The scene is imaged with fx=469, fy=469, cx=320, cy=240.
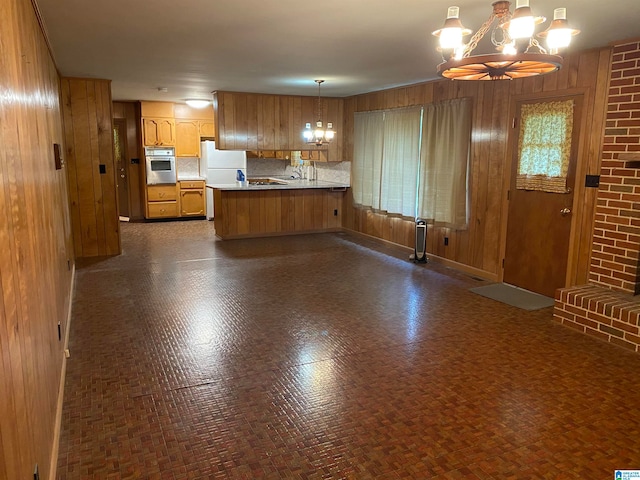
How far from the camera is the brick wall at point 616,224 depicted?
3.89 metres

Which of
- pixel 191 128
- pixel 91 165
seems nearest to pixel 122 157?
pixel 191 128

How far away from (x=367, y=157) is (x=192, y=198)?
4136 millimetres

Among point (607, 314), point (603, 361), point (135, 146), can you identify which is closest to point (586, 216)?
point (607, 314)

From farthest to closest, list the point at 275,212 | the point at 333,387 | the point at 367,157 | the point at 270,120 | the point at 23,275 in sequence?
the point at 275,212 → the point at 270,120 → the point at 367,157 → the point at 333,387 → the point at 23,275

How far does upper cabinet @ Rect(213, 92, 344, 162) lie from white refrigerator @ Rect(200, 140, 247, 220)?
1.68 meters

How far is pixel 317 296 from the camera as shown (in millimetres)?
4930

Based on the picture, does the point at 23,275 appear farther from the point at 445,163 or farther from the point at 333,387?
the point at 445,163

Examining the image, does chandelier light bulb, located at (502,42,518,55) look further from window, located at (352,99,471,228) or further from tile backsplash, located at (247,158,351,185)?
tile backsplash, located at (247,158,351,185)

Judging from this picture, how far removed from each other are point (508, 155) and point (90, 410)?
467cm

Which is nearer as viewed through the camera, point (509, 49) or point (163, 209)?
point (509, 49)

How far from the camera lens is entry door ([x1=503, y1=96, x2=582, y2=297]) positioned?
4613 mm

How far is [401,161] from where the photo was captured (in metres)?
6.93

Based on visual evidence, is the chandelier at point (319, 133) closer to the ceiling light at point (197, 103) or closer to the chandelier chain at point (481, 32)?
the ceiling light at point (197, 103)

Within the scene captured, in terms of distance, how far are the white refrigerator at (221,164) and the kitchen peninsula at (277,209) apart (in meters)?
1.52
